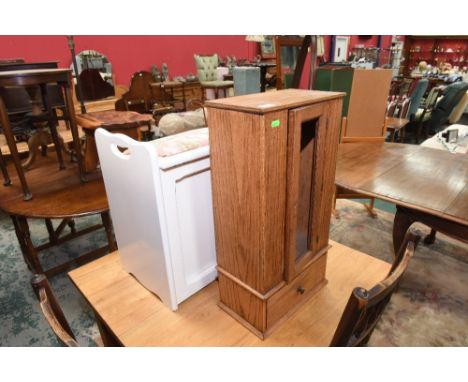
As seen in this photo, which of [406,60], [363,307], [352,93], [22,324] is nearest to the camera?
[363,307]

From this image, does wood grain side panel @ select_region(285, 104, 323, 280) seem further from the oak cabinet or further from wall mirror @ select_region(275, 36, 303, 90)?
wall mirror @ select_region(275, 36, 303, 90)

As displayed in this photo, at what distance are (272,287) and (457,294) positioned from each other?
1.71m

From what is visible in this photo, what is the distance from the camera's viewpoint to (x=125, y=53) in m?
6.05

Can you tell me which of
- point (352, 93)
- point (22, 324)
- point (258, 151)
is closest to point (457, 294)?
point (352, 93)

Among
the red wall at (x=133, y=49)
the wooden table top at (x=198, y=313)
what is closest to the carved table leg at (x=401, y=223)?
the wooden table top at (x=198, y=313)

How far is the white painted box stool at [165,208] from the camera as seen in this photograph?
0.96 metres

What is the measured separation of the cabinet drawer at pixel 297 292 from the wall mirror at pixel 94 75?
502 centimetres

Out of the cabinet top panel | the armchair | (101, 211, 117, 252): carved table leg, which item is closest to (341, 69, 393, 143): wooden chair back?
the cabinet top panel

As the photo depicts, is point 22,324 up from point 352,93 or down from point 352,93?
down

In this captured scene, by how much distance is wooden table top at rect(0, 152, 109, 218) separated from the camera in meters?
1.76

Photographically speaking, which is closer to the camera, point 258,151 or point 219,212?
point 258,151

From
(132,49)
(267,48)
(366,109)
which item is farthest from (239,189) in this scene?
(267,48)

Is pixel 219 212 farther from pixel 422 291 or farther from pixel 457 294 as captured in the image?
pixel 457 294

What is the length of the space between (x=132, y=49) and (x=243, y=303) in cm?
623
